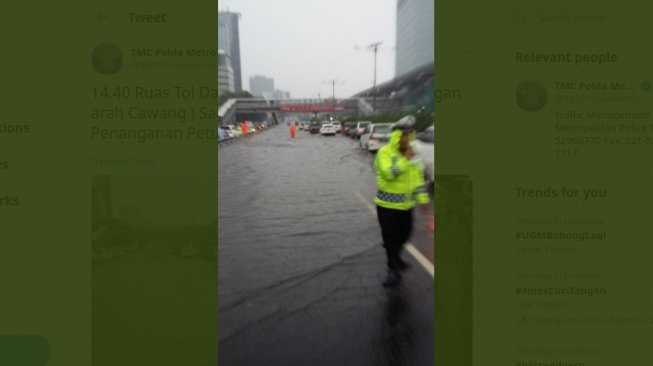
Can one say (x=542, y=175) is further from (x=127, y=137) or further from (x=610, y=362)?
(x=127, y=137)

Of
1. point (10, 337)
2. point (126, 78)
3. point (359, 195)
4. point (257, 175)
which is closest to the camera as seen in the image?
point (126, 78)

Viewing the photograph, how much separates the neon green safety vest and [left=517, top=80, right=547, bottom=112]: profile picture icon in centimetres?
129

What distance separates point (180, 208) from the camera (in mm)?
2512

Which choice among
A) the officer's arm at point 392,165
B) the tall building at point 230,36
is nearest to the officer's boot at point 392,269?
the officer's arm at point 392,165

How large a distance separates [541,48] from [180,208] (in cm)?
241

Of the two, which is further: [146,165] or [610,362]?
[610,362]

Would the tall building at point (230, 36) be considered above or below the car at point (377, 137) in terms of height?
below

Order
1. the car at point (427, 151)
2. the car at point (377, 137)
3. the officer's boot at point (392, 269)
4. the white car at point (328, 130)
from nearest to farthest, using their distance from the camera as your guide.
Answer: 1. the officer's boot at point (392, 269)
2. the car at point (427, 151)
3. the car at point (377, 137)
4. the white car at point (328, 130)

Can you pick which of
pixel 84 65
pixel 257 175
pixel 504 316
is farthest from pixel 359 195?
pixel 84 65

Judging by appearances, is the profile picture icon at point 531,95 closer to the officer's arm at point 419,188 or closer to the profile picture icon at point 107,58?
the officer's arm at point 419,188

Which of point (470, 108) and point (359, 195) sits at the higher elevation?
point (470, 108)

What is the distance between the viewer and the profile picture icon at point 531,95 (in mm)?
2449

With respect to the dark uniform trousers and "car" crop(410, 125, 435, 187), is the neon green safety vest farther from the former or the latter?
"car" crop(410, 125, 435, 187)

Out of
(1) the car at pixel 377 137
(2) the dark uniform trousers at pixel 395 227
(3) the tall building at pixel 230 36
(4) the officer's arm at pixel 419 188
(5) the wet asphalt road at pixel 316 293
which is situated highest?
(1) the car at pixel 377 137
